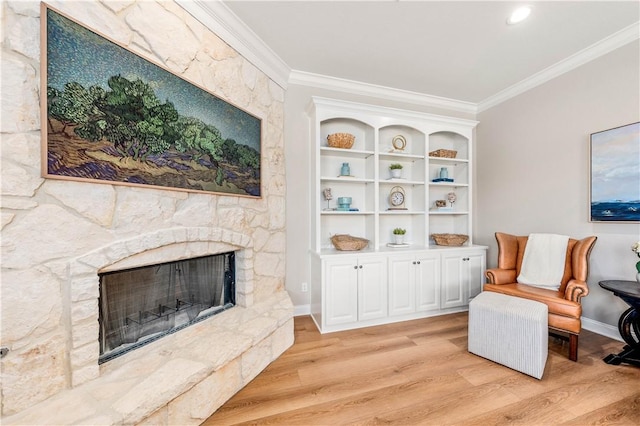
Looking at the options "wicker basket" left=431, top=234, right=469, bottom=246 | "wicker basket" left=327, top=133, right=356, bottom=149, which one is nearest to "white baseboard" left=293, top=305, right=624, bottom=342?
"wicker basket" left=431, top=234, right=469, bottom=246

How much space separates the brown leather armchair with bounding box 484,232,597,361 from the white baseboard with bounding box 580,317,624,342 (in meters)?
0.46

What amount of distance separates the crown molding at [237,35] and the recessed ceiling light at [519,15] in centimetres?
205

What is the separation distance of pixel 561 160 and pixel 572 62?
100 cm

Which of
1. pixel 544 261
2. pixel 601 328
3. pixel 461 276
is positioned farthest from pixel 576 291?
pixel 461 276

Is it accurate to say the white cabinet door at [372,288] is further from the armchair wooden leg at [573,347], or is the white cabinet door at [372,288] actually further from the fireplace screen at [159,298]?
the armchair wooden leg at [573,347]

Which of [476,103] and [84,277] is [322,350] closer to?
[84,277]

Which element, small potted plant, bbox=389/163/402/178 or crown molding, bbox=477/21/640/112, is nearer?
crown molding, bbox=477/21/640/112

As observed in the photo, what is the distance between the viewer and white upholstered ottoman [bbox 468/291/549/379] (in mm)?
1838

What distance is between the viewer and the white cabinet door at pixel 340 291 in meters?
2.56

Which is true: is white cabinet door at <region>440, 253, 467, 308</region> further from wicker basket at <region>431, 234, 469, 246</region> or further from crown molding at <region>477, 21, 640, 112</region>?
crown molding at <region>477, 21, 640, 112</region>

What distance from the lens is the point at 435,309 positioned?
2965 mm

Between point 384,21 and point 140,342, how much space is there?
3.02 m

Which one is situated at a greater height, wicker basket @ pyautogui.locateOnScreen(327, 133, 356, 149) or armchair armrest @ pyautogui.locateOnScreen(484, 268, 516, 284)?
wicker basket @ pyautogui.locateOnScreen(327, 133, 356, 149)

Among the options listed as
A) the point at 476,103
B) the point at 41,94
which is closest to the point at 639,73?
the point at 476,103
